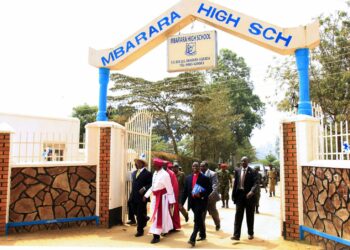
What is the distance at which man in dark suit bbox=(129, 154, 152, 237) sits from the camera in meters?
7.37

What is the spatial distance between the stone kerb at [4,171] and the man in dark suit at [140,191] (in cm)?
254

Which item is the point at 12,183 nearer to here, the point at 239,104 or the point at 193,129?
the point at 193,129

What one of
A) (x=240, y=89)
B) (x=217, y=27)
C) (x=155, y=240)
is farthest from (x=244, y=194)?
(x=240, y=89)

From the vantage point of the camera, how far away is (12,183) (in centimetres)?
736

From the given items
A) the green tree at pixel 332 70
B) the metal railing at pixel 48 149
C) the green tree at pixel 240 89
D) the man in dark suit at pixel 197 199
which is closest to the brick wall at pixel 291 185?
the man in dark suit at pixel 197 199

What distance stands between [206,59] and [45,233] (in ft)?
16.3

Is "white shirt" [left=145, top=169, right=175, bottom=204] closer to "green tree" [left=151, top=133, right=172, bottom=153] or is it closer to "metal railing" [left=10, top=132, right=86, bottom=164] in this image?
"metal railing" [left=10, top=132, right=86, bottom=164]

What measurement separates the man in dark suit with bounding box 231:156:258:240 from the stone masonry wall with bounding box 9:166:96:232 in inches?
127

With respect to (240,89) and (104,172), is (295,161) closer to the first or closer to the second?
(104,172)

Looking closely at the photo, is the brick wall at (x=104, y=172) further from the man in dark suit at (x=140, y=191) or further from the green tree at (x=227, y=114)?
the green tree at (x=227, y=114)

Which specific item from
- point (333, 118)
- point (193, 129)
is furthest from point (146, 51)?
point (193, 129)

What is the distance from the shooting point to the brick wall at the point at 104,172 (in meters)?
8.01

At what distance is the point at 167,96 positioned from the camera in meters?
29.6

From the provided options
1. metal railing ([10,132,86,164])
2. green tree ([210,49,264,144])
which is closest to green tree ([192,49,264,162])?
green tree ([210,49,264,144])
